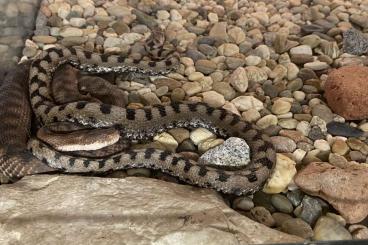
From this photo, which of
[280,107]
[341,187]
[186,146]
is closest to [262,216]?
[341,187]

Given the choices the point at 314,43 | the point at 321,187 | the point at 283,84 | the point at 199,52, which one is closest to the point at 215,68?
the point at 199,52

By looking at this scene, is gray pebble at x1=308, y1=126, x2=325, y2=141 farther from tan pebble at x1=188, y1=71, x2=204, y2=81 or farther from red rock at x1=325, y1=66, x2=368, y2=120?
tan pebble at x1=188, y1=71, x2=204, y2=81

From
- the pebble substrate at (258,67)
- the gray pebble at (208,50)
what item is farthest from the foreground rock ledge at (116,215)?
the gray pebble at (208,50)

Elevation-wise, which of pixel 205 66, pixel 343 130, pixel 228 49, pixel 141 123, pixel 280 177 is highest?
pixel 228 49

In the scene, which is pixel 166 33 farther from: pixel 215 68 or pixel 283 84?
pixel 283 84

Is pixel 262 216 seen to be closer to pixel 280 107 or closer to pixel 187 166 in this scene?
pixel 187 166

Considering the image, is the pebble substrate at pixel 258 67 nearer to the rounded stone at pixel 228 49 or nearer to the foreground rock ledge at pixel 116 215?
the rounded stone at pixel 228 49
